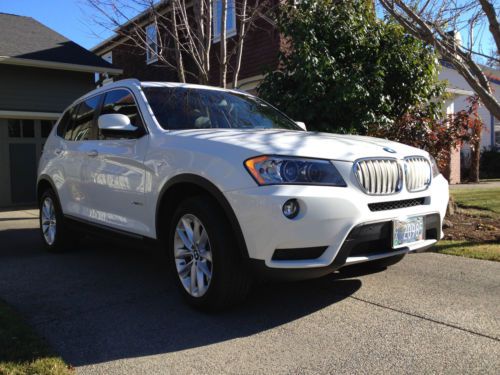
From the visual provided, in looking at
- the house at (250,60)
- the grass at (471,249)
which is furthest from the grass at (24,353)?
the house at (250,60)

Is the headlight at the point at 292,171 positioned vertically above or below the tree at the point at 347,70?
below

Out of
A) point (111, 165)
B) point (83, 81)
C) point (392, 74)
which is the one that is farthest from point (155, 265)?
point (83, 81)

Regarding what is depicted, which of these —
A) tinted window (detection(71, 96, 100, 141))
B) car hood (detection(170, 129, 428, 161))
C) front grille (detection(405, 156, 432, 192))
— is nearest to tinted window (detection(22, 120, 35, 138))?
tinted window (detection(71, 96, 100, 141))

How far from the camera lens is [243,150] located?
3416 mm

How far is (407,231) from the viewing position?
3.63 meters

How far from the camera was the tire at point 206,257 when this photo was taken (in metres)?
3.43

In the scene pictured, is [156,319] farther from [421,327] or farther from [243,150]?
[421,327]

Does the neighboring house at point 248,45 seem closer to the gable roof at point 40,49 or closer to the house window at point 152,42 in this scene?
the house window at point 152,42

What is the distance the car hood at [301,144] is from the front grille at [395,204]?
1.15 feet

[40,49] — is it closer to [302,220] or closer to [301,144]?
[301,144]

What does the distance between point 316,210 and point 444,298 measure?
155 centimetres

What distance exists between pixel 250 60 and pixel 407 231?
10732mm

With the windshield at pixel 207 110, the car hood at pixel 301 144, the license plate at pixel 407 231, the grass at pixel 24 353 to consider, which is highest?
the windshield at pixel 207 110

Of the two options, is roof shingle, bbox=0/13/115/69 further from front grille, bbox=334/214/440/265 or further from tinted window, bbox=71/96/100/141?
front grille, bbox=334/214/440/265
